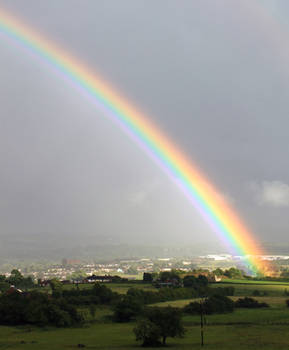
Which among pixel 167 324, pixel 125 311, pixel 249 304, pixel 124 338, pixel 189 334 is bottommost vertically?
pixel 124 338

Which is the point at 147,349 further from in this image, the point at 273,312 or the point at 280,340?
the point at 273,312

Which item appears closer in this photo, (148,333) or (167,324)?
(148,333)

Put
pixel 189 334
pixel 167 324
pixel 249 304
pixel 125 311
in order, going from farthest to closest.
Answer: pixel 249 304 < pixel 125 311 < pixel 189 334 < pixel 167 324

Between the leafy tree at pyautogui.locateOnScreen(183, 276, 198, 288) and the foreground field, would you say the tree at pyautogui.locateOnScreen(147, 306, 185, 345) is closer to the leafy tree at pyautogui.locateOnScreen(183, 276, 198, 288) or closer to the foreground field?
the foreground field

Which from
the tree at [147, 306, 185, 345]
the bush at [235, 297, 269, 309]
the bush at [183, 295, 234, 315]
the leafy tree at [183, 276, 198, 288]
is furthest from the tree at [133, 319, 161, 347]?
the leafy tree at [183, 276, 198, 288]

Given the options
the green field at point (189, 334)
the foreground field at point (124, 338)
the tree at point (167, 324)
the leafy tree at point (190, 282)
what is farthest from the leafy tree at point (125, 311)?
the leafy tree at point (190, 282)

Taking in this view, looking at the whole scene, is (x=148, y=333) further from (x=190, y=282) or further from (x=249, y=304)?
(x=190, y=282)

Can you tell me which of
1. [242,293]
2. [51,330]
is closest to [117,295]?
[51,330]

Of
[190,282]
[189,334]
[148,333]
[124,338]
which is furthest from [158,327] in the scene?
[190,282]

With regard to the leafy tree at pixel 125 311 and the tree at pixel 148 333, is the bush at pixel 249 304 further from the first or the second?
the tree at pixel 148 333
